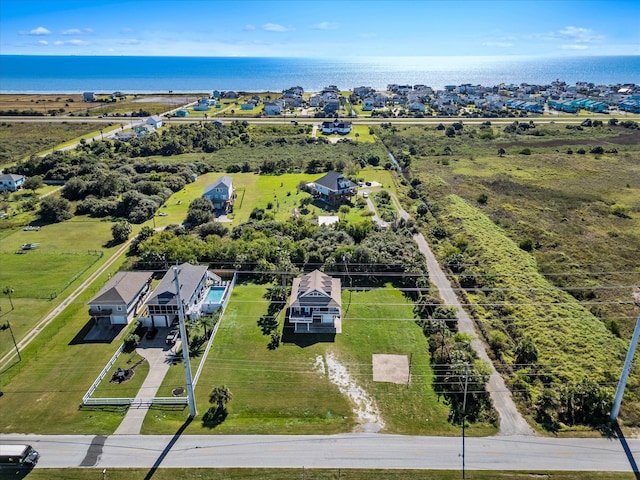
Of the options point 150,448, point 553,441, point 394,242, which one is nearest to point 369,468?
point 553,441

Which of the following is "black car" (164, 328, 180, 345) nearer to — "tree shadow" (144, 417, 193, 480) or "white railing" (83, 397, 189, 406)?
"white railing" (83, 397, 189, 406)

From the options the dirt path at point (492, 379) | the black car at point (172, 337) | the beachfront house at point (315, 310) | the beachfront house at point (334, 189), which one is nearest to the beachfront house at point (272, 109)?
the beachfront house at point (334, 189)

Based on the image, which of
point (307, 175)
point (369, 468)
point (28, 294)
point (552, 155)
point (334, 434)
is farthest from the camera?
point (552, 155)

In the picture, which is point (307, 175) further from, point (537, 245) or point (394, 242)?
point (537, 245)

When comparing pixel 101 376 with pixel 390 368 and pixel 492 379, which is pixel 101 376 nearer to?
pixel 390 368

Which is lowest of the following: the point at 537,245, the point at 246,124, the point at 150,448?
the point at 150,448
